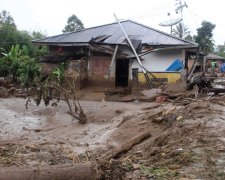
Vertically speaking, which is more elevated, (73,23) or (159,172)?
(73,23)

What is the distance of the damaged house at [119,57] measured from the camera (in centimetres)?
1916

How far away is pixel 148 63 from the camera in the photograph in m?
19.9

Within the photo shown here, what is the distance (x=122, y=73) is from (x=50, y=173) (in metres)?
17.2

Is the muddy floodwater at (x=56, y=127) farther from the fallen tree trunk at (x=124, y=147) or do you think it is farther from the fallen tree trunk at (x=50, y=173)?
the fallen tree trunk at (x=50, y=173)

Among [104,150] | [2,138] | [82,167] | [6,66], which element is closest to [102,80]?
[6,66]

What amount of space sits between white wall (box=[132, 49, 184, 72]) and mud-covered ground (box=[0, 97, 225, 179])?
616cm

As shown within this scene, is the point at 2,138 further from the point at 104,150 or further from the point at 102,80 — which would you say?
the point at 102,80

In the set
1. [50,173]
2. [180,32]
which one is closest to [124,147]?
[50,173]

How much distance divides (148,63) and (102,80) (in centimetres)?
268

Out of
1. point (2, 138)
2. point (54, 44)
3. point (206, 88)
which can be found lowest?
point (2, 138)

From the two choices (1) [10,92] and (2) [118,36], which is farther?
(2) [118,36]

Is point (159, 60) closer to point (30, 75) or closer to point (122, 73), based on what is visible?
point (122, 73)

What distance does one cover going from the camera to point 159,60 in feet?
65.5

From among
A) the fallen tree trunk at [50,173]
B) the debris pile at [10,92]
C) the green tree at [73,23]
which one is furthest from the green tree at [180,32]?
the fallen tree trunk at [50,173]
